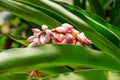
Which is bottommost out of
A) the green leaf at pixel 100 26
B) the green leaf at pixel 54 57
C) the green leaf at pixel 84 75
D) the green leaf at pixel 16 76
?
the green leaf at pixel 84 75

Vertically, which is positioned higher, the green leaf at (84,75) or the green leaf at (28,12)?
the green leaf at (28,12)

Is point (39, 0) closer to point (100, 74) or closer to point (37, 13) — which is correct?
point (37, 13)

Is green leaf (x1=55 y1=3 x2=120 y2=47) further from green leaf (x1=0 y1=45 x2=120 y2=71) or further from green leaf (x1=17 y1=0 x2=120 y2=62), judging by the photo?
green leaf (x1=0 y1=45 x2=120 y2=71)

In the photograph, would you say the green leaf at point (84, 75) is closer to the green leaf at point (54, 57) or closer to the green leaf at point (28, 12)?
the green leaf at point (54, 57)

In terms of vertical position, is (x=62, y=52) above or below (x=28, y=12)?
below

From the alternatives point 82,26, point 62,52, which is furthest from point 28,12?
point 62,52

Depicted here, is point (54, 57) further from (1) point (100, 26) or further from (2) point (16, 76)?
(1) point (100, 26)


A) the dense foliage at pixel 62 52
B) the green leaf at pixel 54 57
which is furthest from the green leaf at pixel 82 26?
the green leaf at pixel 54 57

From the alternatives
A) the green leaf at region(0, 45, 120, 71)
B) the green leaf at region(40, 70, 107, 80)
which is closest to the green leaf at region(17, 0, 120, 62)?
the green leaf at region(0, 45, 120, 71)
